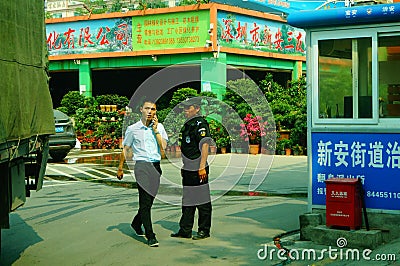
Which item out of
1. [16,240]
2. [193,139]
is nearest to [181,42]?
[193,139]

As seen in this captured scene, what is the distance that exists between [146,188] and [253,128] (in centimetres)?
1388

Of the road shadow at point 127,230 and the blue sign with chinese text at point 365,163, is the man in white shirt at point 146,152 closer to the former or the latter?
the road shadow at point 127,230

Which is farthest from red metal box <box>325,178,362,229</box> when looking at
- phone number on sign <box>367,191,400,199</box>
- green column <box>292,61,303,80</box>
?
green column <box>292,61,303,80</box>

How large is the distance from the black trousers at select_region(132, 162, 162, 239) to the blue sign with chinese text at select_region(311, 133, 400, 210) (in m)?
2.11

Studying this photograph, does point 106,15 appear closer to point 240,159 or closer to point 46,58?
point 240,159

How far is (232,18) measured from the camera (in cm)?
2547

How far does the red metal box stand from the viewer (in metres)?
8.38

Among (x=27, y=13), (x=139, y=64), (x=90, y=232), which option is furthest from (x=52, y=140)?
(x=27, y=13)

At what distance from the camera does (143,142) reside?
360 inches

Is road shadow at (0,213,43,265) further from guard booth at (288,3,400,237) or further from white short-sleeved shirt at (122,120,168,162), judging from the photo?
guard booth at (288,3,400,237)

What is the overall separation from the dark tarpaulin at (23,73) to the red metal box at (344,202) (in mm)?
3554

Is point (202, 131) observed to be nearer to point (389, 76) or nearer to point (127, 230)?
point (127, 230)

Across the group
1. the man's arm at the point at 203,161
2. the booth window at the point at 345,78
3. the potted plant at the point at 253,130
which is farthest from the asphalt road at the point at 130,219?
the potted plant at the point at 253,130

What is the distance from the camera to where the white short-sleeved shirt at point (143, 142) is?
9102 millimetres
